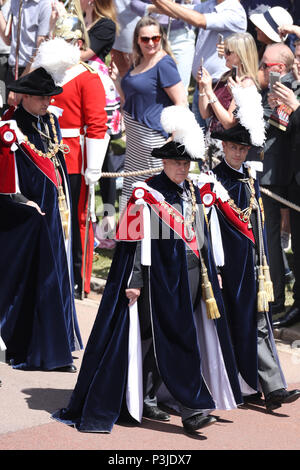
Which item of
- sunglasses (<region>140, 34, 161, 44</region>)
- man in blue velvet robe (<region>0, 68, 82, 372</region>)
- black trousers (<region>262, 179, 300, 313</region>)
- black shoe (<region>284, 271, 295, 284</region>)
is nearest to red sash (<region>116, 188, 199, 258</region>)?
man in blue velvet robe (<region>0, 68, 82, 372</region>)

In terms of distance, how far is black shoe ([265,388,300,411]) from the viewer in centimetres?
677

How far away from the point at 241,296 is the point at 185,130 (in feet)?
4.11

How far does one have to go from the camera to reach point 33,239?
7.58m

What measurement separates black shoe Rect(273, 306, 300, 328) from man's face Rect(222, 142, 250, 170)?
1990mm

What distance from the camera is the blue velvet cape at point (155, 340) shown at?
6.41 meters

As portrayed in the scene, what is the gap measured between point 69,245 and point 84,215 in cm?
130

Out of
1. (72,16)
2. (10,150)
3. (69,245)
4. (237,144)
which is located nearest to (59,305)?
(69,245)

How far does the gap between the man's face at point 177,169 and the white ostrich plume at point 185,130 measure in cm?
10

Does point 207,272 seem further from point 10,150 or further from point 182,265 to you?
point 10,150

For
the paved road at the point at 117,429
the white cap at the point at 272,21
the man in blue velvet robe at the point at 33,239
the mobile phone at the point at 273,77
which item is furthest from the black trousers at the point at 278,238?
the man in blue velvet robe at the point at 33,239

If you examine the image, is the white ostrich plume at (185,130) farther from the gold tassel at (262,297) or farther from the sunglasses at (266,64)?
the sunglasses at (266,64)

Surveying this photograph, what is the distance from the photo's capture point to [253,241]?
279 inches

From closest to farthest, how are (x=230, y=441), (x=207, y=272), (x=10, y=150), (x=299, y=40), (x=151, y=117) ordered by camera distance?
(x=230, y=441)
(x=207, y=272)
(x=10, y=150)
(x=299, y=40)
(x=151, y=117)

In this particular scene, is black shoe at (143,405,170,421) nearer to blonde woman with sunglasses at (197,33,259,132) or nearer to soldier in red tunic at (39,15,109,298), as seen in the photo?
blonde woman with sunglasses at (197,33,259,132)
